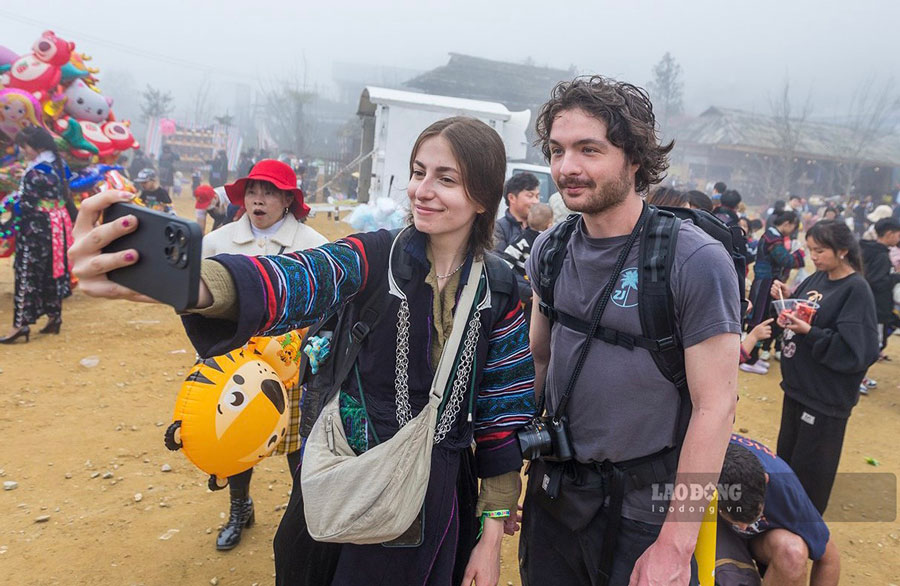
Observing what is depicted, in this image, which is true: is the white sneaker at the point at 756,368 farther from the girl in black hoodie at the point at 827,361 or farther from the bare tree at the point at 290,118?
the bare tree at the point at 290,118

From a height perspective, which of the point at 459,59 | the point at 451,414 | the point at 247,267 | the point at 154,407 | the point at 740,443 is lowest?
the point at 154,407

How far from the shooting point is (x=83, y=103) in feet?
28.7

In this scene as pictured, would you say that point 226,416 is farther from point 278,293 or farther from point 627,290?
point 627,290

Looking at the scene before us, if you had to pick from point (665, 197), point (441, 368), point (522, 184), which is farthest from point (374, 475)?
point (522, 184)

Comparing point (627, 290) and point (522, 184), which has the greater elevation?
point (522, 184)

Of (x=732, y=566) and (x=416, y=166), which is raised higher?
(x=416, y=166)

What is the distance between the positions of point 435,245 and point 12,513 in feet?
11.7

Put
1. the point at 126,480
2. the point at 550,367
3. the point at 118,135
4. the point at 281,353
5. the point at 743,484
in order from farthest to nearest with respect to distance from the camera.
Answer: the point at 118,135
the point at 126,480
the point at 281,353
the point at 743,484
the point at 550,367

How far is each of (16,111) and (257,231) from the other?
6694mm

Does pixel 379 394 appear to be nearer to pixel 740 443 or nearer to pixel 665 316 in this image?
pixel 665 316

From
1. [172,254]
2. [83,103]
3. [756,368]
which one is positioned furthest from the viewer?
[83,103]

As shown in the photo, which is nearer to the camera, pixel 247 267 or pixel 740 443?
pixel 247 267

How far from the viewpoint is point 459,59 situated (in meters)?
36.4

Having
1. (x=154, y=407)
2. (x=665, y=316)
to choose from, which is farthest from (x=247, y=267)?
(x=154, y=407)
